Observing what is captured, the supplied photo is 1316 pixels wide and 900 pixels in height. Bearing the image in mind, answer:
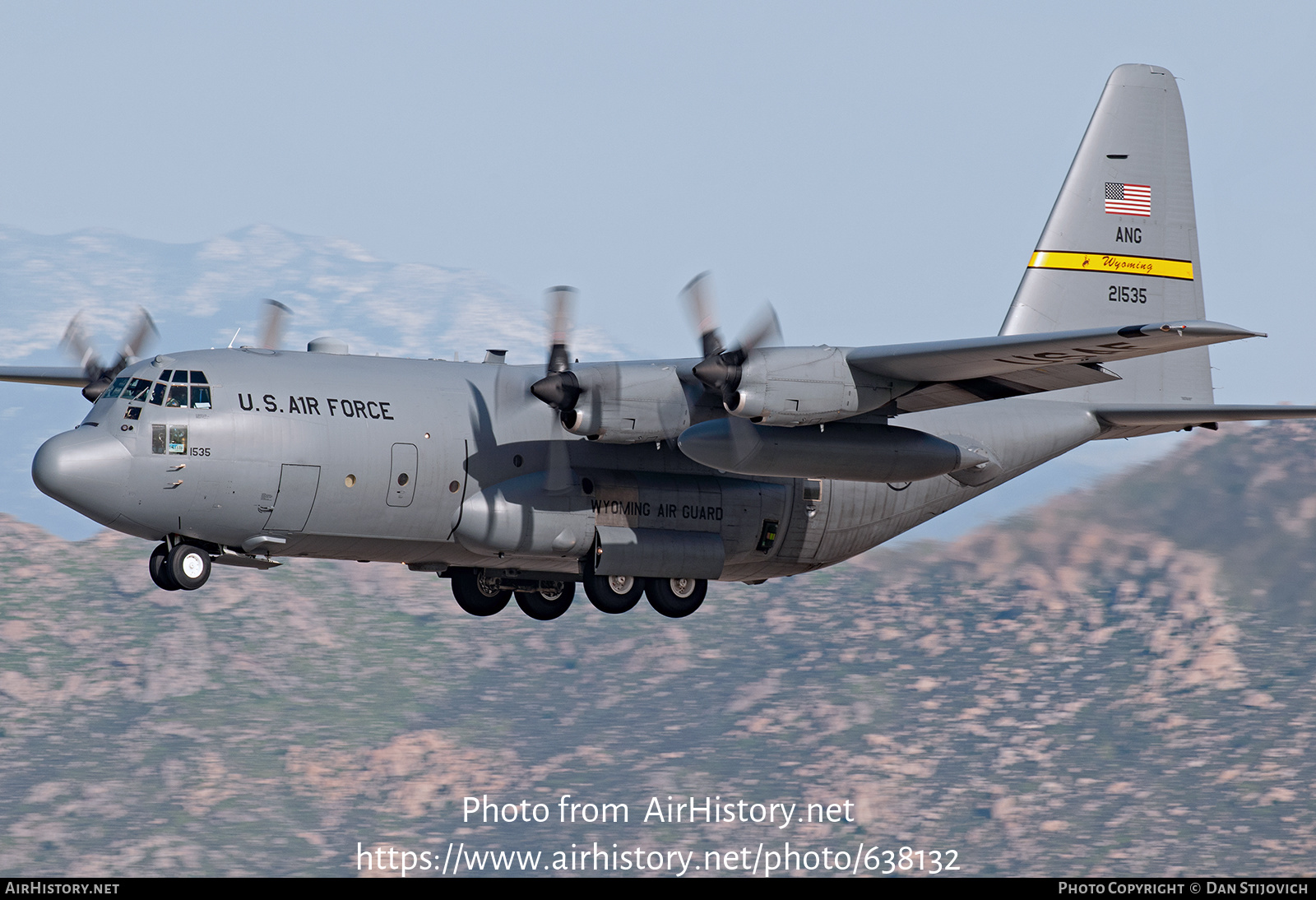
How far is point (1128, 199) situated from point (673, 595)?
10.6 m

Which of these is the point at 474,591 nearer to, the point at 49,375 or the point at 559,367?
the point at 559,367

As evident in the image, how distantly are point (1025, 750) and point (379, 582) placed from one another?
3693 cm

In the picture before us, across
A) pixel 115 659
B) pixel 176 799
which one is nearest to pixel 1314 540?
pixel 176 799

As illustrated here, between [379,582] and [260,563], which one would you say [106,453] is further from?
[379,582]

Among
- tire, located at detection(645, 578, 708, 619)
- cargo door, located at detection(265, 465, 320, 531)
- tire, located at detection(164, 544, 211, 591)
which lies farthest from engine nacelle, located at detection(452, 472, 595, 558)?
tire, located at detection(164, 544, 211, 591)

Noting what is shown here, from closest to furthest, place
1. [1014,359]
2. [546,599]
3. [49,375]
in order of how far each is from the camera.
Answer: [1014,359] → [546,599] → [49,375]

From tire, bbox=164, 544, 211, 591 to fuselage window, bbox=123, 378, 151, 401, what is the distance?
1.94 meters

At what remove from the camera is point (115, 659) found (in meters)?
84.0

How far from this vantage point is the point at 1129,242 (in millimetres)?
27688

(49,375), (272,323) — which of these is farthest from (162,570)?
(49,375)

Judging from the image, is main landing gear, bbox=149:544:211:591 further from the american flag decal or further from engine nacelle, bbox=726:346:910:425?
the american flag decal

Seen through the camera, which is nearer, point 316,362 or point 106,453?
point 106,453

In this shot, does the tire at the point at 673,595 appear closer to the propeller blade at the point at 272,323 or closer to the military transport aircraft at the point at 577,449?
the military transport aircraft at the point at 577,449

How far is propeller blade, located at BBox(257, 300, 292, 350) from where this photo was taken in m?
22.9
